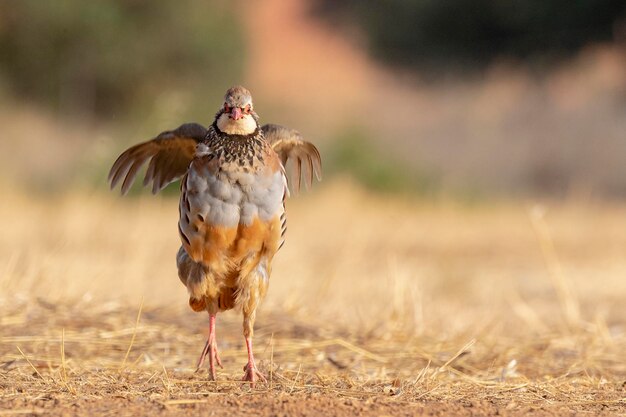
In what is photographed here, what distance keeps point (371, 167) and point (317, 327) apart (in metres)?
10.1

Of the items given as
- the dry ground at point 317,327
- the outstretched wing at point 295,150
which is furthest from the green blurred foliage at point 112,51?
the outstretched wing at point 295,150

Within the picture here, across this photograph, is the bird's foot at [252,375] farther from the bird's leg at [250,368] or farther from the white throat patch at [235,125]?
the white throat patch at [235,125]

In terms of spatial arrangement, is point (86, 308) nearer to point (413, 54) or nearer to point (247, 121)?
point (247, 121)

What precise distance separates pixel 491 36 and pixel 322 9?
8731mm

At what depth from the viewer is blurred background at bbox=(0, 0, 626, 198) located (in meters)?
17.1

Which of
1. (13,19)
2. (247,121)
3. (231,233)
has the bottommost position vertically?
(231,233)

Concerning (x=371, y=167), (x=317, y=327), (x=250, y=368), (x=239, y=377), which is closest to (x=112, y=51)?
(x=371, y=167)

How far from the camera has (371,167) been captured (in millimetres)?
15898

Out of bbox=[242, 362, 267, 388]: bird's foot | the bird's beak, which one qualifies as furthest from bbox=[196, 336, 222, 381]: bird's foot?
the bird's beak

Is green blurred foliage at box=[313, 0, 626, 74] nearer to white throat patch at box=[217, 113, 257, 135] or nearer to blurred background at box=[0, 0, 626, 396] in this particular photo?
blurred background at box=[0, 0, 626, 396]

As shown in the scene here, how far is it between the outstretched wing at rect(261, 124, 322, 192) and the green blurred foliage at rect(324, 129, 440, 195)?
33.5ft

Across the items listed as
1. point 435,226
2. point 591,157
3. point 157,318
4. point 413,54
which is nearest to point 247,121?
point 157,318

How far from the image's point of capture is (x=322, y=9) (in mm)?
33031

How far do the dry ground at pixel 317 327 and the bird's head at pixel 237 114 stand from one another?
0.88 metres
